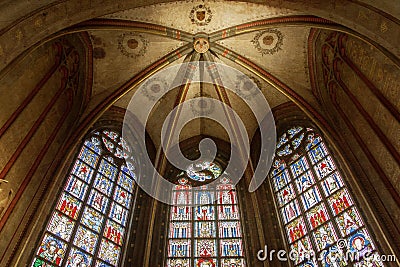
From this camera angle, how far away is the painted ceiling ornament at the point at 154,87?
1398 centimetres

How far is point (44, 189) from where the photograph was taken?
9.77 meters

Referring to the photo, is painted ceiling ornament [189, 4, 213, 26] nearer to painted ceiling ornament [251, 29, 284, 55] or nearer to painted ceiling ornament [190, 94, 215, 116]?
painted ceiling ornament [251, 29, 284, 55]

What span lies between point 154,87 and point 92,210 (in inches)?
198

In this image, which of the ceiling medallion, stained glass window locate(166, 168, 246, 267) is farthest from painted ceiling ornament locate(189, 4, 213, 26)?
stained glass window locate(166, 168, 246, 267)

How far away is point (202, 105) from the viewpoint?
14930 millimetres

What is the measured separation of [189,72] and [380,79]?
6.43 m

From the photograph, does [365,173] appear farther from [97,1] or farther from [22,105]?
[22,105]

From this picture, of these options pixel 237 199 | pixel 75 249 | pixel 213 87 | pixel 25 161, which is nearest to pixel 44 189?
pixel 25 161

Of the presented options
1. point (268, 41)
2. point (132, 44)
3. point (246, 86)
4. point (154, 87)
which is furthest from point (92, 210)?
point (268, 41)

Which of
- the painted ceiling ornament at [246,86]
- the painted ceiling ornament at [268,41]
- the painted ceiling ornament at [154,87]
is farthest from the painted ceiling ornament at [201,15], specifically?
the painted ceiling ornament at [154,87]

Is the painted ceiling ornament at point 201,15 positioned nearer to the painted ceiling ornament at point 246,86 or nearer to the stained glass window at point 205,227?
the painted ceiling ornament at point 246,86

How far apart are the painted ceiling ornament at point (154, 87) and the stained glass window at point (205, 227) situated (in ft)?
10.0

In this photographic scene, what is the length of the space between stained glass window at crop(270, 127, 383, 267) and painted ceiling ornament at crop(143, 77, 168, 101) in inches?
177

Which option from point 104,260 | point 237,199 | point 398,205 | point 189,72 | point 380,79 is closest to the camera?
point 398,205
